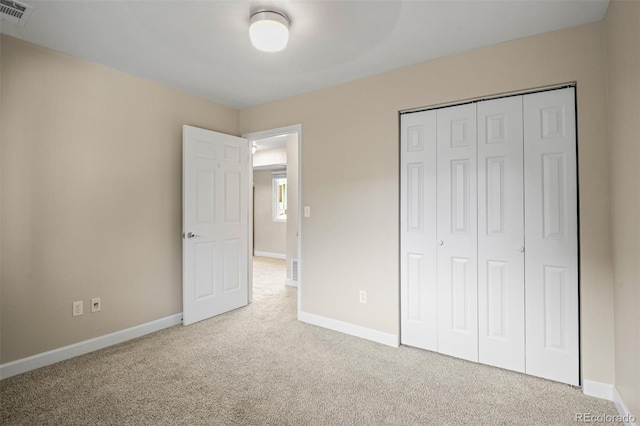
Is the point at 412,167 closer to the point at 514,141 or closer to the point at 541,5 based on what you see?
the point at 514,141

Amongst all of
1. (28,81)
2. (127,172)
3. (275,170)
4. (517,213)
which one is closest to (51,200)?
(127,172)

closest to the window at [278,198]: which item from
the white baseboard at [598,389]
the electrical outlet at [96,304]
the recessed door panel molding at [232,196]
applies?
the recessed door panel molding at [232,196]

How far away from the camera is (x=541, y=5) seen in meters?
1.95

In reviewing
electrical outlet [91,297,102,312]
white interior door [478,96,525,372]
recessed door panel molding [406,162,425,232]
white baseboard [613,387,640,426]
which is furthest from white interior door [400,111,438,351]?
electrical outlet [91,297,102,312]

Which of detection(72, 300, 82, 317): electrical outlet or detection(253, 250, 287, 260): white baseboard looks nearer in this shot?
detection(72, 300, 82, 317): electrical outlet

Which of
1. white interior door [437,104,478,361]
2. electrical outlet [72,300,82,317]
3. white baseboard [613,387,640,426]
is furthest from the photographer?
electrical outlet [72,300,82,317]

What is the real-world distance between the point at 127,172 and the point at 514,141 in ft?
11.0

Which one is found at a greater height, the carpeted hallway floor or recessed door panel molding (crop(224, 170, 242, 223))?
recessed door panel molding (crop(224, 170, 242, 223))

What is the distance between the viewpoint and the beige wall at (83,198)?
2.33m

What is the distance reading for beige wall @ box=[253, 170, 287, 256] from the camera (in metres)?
7.87

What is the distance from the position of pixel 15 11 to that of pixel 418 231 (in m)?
3.26

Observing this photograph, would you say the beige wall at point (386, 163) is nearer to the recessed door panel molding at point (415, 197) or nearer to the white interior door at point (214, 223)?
the recessed door panel molding at point (415, 197)

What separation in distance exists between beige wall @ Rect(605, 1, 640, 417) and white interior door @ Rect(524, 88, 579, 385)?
0.23 meters

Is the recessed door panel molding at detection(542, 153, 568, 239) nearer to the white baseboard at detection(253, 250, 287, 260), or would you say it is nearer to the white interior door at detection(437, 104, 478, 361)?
the white interior door at detection(437, 104, 478, 361)
